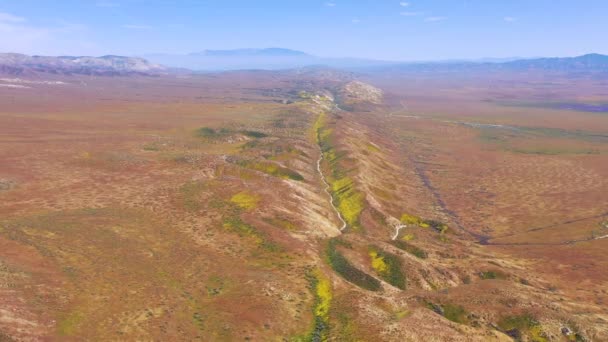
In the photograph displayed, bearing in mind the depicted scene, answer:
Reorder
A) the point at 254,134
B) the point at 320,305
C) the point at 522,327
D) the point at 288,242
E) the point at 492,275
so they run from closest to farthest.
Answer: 1. the point at 522,327
2. the point at 320,305
3. the point at 288,242
4. the point at 492,275
5. the point at 254,134

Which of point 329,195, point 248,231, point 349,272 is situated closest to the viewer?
point 349,272

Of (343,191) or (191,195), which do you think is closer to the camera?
(191,195)

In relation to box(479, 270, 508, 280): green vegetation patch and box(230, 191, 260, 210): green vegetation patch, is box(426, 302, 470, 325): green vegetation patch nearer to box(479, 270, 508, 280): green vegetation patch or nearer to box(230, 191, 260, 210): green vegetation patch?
box(479, 270, 508, 280): green vegetation patch

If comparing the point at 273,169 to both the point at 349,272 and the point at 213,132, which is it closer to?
the point at 349,272

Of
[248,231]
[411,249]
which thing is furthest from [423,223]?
[248,231]

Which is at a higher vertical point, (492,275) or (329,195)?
(329,195)

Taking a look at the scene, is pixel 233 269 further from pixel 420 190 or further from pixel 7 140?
pixel 7 140

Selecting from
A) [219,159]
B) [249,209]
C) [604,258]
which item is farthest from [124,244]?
[604,258]
